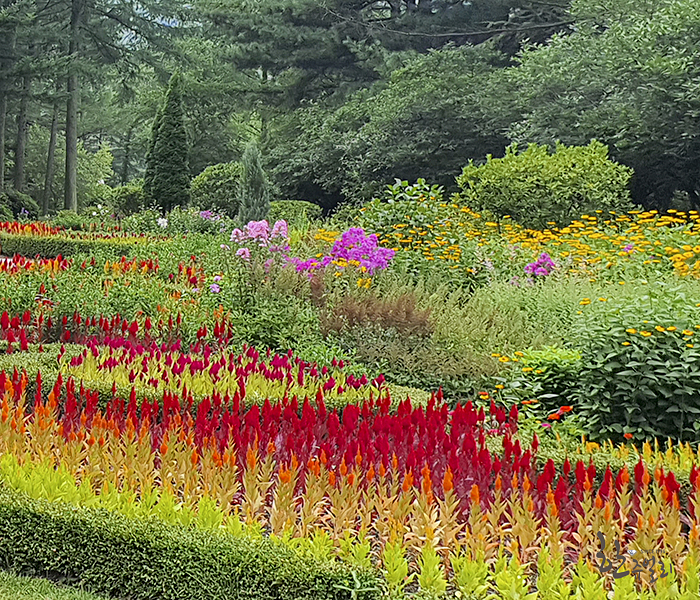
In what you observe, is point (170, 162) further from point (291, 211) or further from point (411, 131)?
point (411, 131)

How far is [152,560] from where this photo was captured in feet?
10.5

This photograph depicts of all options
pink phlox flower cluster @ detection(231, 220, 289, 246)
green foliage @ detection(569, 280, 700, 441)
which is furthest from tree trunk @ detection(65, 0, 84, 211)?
green foliage @ detection(569, 280, 700, 441)

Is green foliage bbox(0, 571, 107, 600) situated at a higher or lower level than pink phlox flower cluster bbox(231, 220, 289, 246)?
lower

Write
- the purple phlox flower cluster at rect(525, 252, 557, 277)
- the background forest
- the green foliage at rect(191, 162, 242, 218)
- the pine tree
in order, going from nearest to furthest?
the purple phlox flower cluster at rect(525, 252, 557, 277) < the background forest < the pine tree < the green foliage at rect(191, 162, 242, 218)

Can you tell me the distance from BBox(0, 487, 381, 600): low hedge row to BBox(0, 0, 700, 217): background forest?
49.3 ft

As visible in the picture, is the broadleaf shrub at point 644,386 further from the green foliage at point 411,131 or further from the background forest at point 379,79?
the green foliage at point 411,131

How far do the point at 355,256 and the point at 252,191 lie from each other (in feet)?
31.2

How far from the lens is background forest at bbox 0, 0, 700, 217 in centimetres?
1702

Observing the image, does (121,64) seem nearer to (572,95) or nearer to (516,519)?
(572,95)

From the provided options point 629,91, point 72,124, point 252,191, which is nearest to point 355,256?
point 252,191

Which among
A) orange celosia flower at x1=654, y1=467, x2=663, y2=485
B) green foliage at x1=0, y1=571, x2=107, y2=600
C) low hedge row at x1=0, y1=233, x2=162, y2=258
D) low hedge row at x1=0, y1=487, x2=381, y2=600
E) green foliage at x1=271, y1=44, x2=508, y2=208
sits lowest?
green foliage at x1=0, y1=571, x2=107, y2=600

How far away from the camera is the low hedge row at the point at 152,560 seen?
293cm

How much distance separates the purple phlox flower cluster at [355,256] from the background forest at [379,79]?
9.47 metres

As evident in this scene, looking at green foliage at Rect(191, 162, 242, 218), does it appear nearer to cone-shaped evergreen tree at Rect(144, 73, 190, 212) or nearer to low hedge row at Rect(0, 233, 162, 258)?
cone-shaped evergreen tree at Rect(144, 73, 190, 212)
